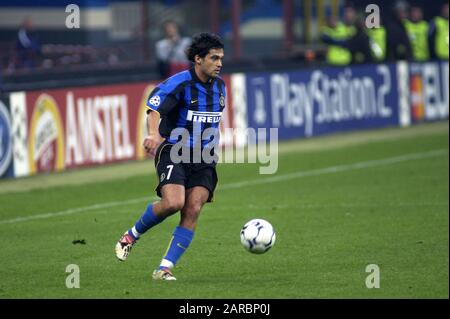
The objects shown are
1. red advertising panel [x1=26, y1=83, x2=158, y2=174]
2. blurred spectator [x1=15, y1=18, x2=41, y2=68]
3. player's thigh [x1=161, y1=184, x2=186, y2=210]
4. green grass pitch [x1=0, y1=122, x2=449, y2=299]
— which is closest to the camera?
green grass pitch [x1=0, y1=122, x2=449, y2=299]

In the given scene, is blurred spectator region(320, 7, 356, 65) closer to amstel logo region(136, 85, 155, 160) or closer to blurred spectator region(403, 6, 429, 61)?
blurred spectator region(403, 6, 429, 61)

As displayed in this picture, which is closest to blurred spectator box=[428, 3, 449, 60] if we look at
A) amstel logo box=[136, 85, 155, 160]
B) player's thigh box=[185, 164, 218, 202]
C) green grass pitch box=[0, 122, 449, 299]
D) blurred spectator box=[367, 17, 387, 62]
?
blurred spectator box=[367, 17, 387, 62]

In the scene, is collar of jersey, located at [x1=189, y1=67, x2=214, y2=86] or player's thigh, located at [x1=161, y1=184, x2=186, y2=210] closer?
player's thigh, located at [x1=161, y1=184, x2=186, y2=210]

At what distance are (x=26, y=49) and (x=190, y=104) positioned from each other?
1959 centimetres

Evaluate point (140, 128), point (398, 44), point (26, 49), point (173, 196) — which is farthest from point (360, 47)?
point (173, 196)

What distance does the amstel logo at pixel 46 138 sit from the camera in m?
16.9

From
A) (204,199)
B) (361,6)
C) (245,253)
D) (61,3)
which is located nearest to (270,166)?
(245,253)

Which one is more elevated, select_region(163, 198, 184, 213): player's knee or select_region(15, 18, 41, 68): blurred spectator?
select_region(15, 18, 41, 68): blurred spectator

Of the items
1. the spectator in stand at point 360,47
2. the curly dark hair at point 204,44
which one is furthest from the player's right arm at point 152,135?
the spectator in stand at point 360,47

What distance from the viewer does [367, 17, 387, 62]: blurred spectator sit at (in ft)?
91.1

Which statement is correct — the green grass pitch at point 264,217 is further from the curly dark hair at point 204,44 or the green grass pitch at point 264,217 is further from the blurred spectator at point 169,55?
the blurred spectator at point 169,55

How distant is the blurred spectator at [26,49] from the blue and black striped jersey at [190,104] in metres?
19.2

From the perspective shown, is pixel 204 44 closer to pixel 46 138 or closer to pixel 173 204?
pixel 173 204

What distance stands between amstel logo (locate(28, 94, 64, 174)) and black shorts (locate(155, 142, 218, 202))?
25.1ft
